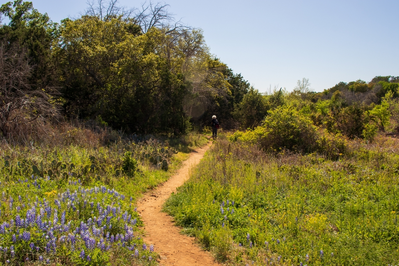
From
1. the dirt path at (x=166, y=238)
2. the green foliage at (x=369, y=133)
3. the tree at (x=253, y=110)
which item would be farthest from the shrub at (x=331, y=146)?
the tree at (x=253, y=110)

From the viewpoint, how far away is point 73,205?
4301 millimetres

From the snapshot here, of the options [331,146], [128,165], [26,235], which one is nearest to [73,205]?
[26,235]

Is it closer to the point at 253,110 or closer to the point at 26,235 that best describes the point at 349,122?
the point at 253,110

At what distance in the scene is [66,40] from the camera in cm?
1491

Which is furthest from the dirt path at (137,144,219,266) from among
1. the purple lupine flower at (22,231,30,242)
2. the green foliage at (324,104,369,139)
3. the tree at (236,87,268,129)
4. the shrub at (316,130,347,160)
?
the tree at (236,87,268,129)

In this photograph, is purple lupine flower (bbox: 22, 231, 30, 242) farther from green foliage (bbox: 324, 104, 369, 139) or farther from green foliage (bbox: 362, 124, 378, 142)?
green foliage (bbox: 362, 124, 378, 142)

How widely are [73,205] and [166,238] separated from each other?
164cm

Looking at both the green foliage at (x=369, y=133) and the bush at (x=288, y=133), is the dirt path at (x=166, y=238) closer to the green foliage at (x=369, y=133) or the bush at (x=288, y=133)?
the bush at (x=288, y=133)

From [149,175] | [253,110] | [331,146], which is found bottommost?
[149,175]

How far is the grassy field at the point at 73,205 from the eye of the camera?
10.7ft

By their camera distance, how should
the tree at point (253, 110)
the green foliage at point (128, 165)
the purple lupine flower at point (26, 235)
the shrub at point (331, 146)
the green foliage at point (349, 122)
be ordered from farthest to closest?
the tree at point (253, 110), the green foliage at point (349, 122), the shrub at point (331, 146), the green foliage at point (128, 165), the purple lupine flower at point (26, 235)

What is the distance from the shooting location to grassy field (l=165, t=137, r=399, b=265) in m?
4.03

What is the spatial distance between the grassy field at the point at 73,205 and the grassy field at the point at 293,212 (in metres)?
1.23

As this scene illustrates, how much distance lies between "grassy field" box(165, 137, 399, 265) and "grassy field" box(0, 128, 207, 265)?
123 centimetres
